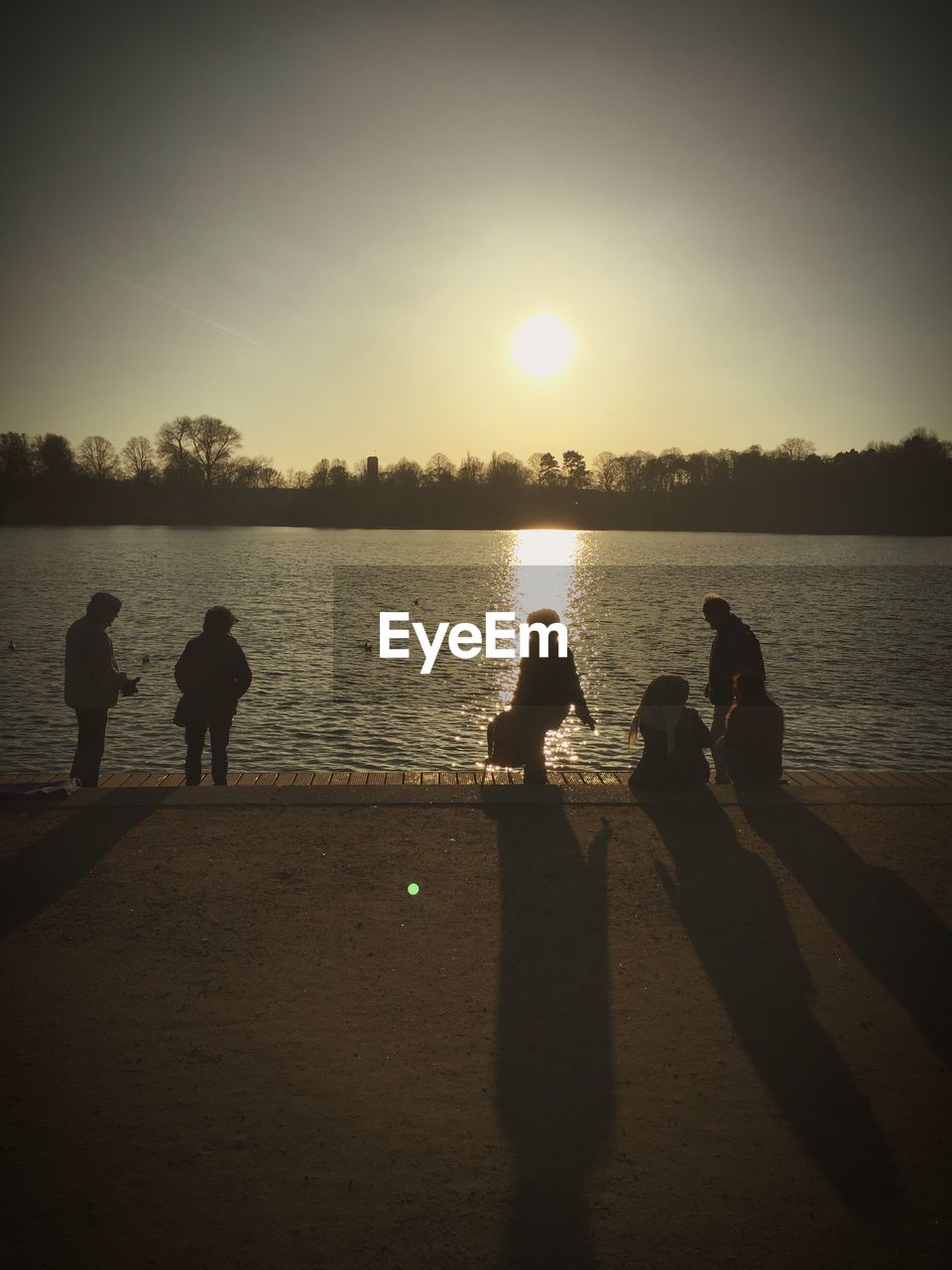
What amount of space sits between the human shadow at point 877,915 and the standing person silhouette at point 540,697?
1999mm

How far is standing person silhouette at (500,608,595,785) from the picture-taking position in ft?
28.6

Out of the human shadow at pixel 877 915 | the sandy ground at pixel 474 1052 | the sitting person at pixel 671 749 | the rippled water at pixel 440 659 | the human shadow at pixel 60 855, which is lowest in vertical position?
the rippled water at pixel 440 659

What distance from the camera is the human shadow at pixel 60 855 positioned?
18.9 ft

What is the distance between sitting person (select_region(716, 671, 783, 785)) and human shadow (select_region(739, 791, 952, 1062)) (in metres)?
0.70

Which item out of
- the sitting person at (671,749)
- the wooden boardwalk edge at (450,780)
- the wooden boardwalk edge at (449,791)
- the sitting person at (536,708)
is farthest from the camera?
the sitting person at (536,708)

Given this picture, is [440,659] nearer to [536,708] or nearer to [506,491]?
[536,708]

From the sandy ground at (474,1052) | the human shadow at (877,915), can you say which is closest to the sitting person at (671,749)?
the human shadow at (877,915)

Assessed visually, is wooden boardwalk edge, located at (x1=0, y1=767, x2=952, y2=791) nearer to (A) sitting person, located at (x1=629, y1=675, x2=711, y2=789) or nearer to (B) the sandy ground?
(A) sitting person, located at (x1=629, y1=675, x2=711, y2=789)

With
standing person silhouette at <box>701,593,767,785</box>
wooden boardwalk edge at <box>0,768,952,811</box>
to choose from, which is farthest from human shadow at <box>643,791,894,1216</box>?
standing person silhouette at <box>701,593,767,785</box>

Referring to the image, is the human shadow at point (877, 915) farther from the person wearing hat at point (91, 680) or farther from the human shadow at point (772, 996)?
the person wearing hat at point (91, 680)

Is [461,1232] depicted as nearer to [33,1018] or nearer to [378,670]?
[33,1018]

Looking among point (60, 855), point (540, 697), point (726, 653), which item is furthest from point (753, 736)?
point (60, 855)

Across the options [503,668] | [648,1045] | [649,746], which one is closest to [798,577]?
[503,668]

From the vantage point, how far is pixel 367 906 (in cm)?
580
